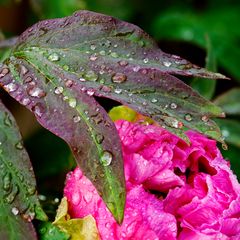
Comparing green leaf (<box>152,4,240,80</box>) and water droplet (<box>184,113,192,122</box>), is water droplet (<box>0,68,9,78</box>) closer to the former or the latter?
water droplet (<box>184,113,192,122</box>)

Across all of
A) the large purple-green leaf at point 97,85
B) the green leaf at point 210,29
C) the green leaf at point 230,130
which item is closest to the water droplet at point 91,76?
the large purple-green leaf at point 97,85

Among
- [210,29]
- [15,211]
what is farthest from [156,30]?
[15,211]

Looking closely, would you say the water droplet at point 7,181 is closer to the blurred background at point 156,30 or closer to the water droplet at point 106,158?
the water droplet at point 106,158

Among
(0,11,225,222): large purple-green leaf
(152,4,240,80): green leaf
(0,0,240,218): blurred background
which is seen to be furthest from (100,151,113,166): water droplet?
(152,4,240,80): green leaf

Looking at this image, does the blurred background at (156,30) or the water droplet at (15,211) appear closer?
the water droplet at (15,211)

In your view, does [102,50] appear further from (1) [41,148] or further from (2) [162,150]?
(1) [41,148]

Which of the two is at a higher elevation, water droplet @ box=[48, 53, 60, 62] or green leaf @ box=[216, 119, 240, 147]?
water droplet @ box=[48, 53, 60, 62]
